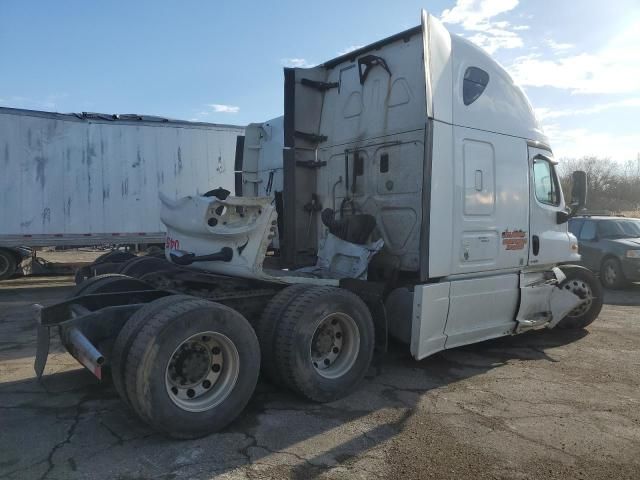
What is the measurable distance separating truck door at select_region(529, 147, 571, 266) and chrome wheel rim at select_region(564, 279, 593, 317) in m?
0.62

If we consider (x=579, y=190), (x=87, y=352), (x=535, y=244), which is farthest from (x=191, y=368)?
(x=579, y=190)

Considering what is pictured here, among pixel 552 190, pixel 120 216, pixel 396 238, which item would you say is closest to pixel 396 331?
pixel 396 238

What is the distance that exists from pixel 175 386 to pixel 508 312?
13.7 ft

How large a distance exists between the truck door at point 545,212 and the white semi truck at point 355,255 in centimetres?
3

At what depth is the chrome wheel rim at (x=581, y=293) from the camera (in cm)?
734

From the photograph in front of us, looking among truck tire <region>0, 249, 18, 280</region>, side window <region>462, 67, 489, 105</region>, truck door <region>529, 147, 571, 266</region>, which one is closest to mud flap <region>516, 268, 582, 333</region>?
truck door <region>529, 147, 571, 266</region>

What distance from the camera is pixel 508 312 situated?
6.20 meters

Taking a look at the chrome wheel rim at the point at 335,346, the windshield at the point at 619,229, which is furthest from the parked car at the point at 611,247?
the chrome wheel rim at the point at 335,346

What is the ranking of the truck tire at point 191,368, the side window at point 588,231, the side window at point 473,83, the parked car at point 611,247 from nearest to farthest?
1. the truck tire at point 191,368
2. the side window at point 473,83
3. the parked car at point 611,247
4. the side window at point 588,231

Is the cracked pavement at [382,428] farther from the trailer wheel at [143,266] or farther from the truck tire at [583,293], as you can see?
the truck tire at [583,293]

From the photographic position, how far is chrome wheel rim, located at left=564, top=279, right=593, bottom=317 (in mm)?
A: 7340

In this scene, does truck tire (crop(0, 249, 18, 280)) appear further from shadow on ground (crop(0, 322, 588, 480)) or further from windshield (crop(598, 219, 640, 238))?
windshield (crop(598, 219, 640, 238))

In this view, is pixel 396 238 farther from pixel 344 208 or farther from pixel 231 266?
pixel 231 266

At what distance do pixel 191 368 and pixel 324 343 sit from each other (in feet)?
4.48
